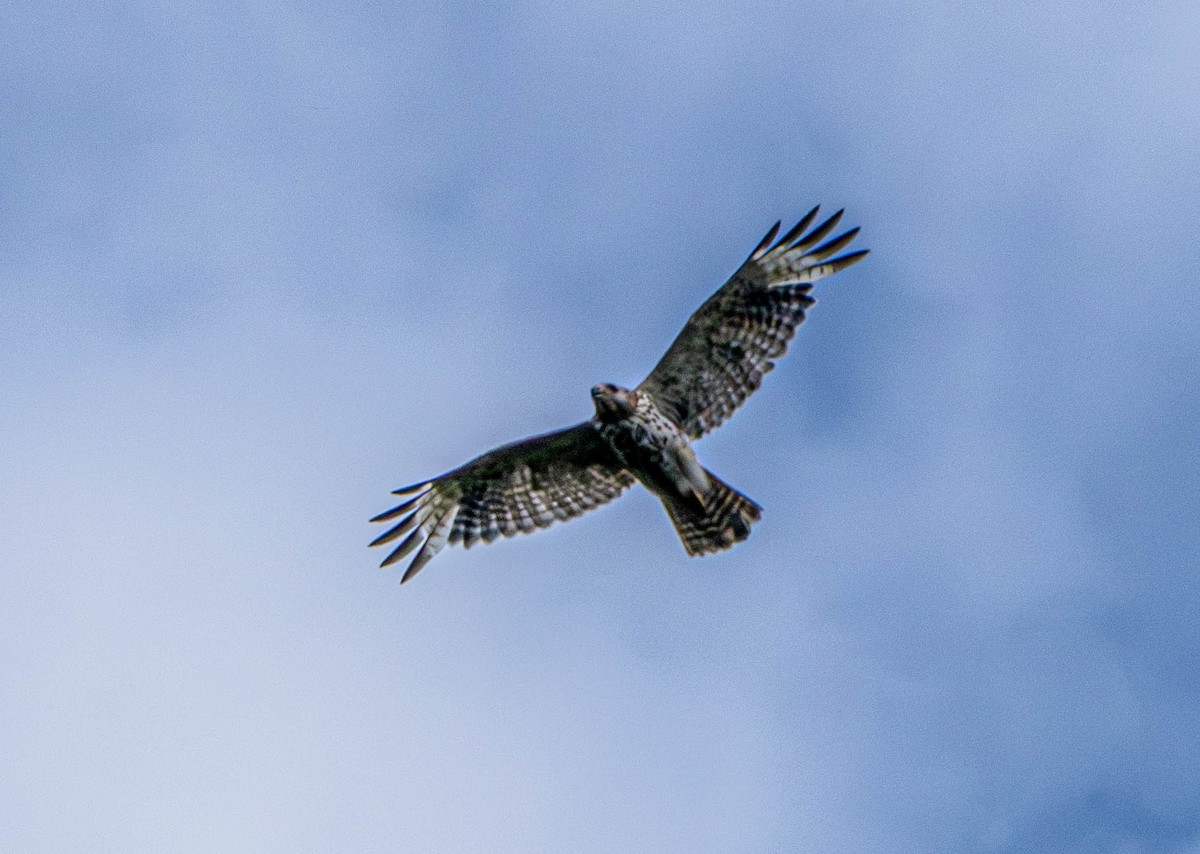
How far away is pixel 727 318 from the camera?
64.1ft

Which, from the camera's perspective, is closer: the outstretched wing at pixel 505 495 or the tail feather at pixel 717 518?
the tail feather at pixel 717 518

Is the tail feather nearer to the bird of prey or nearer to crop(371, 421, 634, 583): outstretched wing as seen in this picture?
the bird of prey

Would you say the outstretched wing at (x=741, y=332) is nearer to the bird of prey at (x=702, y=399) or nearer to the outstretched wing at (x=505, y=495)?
the bird of prey at (x=702, y=399)

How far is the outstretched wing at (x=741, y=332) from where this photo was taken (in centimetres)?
1950

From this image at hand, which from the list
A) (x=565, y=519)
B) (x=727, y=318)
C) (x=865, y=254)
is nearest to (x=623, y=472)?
(x=565, y=519)

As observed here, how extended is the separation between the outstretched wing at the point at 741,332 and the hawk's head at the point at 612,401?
1.69 feet

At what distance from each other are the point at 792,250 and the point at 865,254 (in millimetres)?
858

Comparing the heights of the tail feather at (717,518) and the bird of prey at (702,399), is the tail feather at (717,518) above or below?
below

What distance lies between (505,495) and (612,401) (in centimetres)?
222

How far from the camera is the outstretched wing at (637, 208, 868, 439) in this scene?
19500 millimetres

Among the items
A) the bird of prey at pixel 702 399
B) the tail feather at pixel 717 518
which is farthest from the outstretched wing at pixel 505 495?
the tail feather at pixel 717 518

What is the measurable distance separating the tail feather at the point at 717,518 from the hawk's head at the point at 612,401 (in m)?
1.18

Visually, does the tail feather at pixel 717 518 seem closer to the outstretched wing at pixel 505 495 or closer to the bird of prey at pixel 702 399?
the bird of prey at pixel 702 399

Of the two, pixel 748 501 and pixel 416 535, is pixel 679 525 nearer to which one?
pixel 748 501
